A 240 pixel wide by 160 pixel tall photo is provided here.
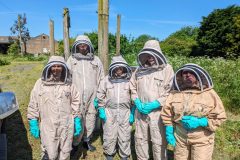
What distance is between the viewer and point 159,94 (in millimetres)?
3625

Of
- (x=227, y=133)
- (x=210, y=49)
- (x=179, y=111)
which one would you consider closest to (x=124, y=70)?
(x=179, y=111)

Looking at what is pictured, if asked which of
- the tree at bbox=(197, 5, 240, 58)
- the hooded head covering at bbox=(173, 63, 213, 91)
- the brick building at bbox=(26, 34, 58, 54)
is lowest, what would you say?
the hooded head covering at bbox=(173, 63, 213, 91)

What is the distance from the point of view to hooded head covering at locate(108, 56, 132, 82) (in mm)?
3915

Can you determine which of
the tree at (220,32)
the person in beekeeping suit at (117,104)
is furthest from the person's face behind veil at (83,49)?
the tree at (220,32)

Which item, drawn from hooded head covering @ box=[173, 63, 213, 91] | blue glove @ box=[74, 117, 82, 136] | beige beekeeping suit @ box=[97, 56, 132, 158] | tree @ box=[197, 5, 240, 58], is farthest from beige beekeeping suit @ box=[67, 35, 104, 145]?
tree @ box=[197, 5, 240, 58]

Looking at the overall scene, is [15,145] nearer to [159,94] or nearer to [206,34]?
[159,94]

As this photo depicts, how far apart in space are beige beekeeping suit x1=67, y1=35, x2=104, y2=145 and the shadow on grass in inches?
42.9

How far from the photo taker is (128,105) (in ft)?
13.2

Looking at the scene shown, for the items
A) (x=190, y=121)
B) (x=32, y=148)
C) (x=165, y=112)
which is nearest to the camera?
(x=190, y=121)

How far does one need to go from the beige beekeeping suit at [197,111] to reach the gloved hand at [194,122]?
40mm

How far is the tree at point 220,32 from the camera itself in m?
23.7

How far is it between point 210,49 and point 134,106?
23330mm

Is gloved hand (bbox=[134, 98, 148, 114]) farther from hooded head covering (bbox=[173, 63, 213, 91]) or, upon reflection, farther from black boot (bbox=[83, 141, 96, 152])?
black boot (bbox=[83, 141, 96, 152])

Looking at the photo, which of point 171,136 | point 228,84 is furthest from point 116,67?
point 228,84
